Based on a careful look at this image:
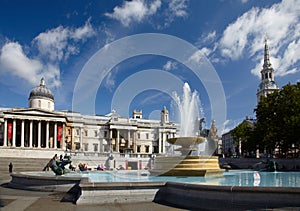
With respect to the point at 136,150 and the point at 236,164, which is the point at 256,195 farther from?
the point at 136,150

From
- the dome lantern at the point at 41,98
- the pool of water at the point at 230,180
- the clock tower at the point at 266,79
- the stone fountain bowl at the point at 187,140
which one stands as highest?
the clock tower at the point at 266,79

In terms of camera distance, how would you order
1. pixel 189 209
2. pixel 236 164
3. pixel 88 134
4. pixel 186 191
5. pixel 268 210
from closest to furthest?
1. pixel 268 210
2. pixel 189 209
3. pixel 186 191
4. pixel 236 164
5. pixel 88 134

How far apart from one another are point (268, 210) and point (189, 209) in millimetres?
2821

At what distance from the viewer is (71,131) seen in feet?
249

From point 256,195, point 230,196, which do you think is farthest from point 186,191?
point 256,195

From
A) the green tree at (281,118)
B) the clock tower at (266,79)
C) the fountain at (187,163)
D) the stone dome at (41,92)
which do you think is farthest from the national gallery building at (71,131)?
the clock tower at (266,79)

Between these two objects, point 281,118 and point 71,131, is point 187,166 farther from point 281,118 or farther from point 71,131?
point 71,131

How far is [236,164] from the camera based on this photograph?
51.6 metres

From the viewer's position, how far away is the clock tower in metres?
113

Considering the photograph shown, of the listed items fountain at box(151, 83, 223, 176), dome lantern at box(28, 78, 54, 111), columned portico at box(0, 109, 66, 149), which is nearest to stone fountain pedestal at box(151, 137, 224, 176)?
fountain at box(151, 83, 223, 176)

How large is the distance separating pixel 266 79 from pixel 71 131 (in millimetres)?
77950

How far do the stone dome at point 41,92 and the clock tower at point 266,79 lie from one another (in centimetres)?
7821

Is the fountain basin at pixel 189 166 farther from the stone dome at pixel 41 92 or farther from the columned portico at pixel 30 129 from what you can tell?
the stone dome at pixel 41 92

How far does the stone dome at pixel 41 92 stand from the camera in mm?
72312
